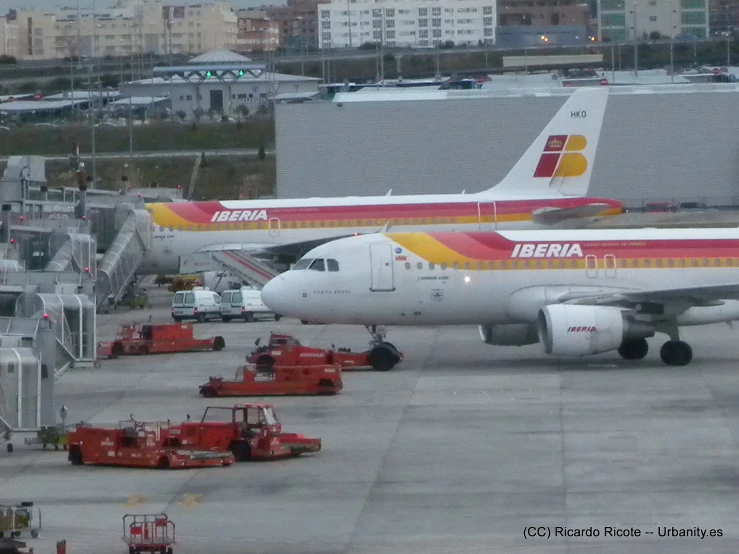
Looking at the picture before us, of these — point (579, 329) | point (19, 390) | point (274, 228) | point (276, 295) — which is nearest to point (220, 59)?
point (274, 228)

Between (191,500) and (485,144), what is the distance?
2379 inches

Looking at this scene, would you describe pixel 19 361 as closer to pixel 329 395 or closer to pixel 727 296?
pixel 329 395

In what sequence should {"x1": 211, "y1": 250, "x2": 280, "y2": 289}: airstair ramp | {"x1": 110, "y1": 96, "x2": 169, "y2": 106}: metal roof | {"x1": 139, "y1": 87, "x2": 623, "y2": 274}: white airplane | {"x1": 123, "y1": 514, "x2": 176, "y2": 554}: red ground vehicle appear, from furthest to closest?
{"x1": 110, "y1": 96, "x2": 169, "y2": 106}: metal roof → {"x1": 139, "y1": 87, "x2": 623, "y2": 274}: white airplane → {"x1": 211, "y1": 250, "x2": 280, "y2": 289}: airstair ramp → {"x1": 123, "y1": 514, "x2": 176, "y2": 554}: red ground vehicle

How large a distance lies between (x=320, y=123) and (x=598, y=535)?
63.2 metres

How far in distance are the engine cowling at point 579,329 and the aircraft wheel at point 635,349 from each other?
204cm

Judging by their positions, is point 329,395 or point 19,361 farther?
point 329,395

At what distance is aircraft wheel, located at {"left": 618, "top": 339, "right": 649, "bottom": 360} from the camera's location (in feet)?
116

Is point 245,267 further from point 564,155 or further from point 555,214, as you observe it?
point 564,155

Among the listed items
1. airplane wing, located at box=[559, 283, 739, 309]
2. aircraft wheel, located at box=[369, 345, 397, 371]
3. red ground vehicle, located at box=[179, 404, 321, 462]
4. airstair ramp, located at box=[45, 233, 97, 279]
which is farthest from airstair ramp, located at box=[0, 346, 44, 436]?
airstair ramp, located at box=[45, 233, 97, 279]

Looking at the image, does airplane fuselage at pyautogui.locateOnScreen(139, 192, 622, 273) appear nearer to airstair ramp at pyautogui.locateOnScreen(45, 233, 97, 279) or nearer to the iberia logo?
the iberia logo

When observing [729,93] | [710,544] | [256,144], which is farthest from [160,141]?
[710,544]

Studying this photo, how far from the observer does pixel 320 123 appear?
79.8 meters

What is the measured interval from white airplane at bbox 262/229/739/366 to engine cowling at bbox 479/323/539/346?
0.16 metres

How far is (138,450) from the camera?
76.2 feet
